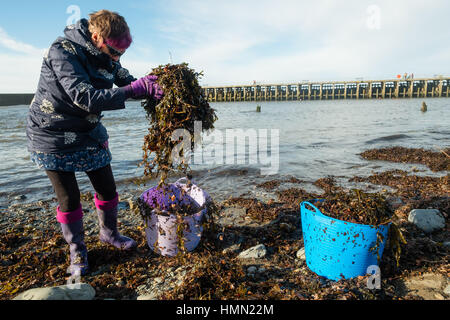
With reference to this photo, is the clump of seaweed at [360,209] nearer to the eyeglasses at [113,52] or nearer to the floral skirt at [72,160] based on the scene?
the floral skirt at [72,160]

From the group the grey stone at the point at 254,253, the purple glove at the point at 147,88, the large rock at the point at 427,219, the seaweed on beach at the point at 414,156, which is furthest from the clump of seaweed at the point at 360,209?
the seaweed on beach at the point at 414,156

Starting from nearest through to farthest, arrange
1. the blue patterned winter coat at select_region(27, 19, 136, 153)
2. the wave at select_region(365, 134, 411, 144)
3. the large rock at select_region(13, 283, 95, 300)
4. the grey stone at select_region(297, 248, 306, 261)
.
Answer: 1. the large rock at select_region(13, 283, 95, 300)
2. the blue patterned winter coat at select_region(27, 19, 136, 153)
3. the grey stone at select_region(297, 248, 306, 261)
4. the wave at select_region(365, 134, 411, 144)

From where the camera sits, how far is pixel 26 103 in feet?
207

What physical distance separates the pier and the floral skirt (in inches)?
1988

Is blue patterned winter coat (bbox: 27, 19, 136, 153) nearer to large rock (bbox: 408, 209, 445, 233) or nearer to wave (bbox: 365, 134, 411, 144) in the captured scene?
large rock (bbox: 408, 209, 445, 233)

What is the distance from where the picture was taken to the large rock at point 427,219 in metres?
3.76

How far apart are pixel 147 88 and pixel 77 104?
72 cm

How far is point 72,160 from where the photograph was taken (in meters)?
2.85

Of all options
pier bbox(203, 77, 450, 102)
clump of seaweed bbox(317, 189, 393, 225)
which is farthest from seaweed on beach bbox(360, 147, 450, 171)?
pier bbox(203, 77, 450, 102)

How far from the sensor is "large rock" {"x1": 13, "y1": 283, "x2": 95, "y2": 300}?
2273 millimetres

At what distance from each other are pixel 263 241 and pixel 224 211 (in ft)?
4.21

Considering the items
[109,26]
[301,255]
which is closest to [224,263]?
[301,255]
